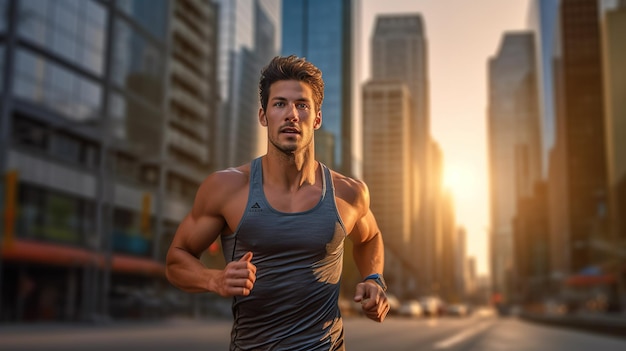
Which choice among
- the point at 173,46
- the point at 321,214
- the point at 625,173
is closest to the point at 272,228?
the point at 321,214

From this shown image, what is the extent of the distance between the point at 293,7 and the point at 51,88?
280ft

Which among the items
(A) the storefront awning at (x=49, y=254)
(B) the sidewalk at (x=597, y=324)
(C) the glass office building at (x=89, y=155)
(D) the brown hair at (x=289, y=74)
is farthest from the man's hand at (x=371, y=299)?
(A) the storefront awning at (x=49, y=254)

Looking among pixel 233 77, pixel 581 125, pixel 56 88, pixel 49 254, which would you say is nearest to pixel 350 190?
pixel 49 254

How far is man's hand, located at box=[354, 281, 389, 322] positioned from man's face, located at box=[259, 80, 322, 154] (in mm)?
553

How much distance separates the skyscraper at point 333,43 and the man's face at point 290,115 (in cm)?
8830

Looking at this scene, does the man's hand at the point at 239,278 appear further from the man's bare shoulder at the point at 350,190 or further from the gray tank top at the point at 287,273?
the man's bare shoulder at the point at 350,190

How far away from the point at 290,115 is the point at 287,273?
550 millimetres

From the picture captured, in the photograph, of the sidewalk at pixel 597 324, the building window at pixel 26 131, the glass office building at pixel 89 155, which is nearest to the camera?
the sidewalk at pixel 597 324

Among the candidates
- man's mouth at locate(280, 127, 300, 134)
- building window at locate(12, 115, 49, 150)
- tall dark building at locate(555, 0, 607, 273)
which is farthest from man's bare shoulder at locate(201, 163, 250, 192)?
tall dark building at locate(555, 0, 607, 273)

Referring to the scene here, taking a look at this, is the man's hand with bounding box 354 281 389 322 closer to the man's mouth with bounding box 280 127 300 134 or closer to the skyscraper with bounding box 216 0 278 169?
the man's mouth with bounding box 280 127 300 134

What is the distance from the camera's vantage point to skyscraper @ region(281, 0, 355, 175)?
331ft

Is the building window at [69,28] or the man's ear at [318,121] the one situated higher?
the building window at [69,28]

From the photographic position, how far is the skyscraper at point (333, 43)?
101m

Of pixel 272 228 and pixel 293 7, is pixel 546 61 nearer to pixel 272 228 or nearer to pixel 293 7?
pixel 293 7
